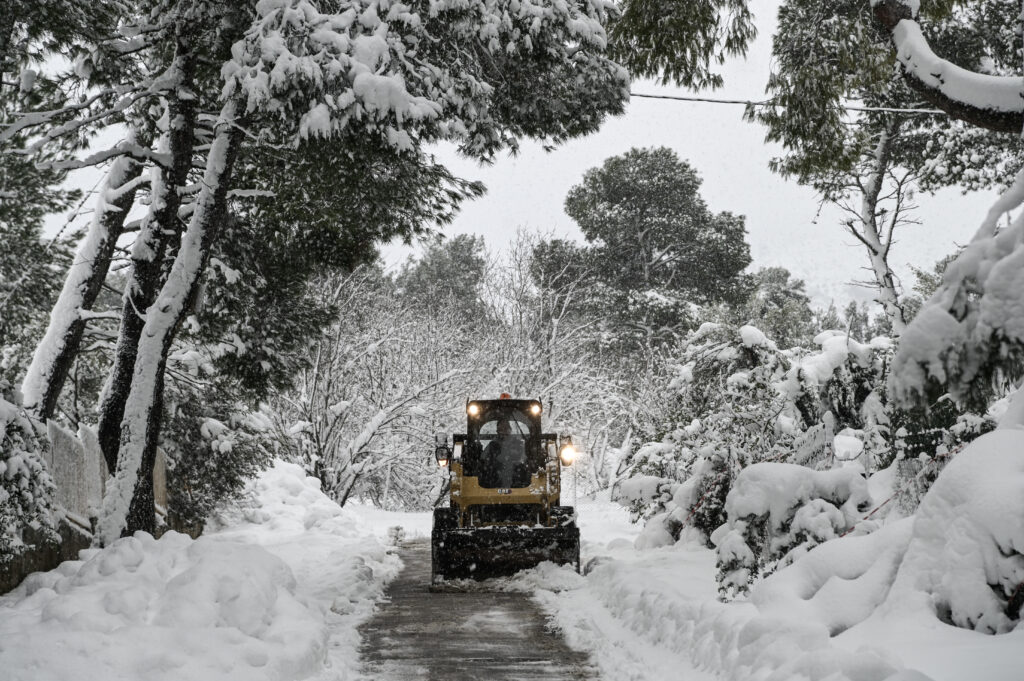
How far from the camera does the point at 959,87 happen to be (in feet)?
19.2

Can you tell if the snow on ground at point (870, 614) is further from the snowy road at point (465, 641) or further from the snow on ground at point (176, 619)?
the snow on ground at point (176, 619)

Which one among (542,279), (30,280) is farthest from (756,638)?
(542,279)

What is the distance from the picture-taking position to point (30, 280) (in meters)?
12.4

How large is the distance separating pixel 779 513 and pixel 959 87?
3485 millimetres

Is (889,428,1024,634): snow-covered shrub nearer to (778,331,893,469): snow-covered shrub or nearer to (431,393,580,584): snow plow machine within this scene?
(778,331,893,469): snow-covered shrub

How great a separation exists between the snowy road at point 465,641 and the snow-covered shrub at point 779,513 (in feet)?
4.84

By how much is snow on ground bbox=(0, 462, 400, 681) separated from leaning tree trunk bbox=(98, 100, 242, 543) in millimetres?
730

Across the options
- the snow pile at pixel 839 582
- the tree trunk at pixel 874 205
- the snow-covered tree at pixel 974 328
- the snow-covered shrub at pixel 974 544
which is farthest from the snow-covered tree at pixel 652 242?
the snow-covered tree at pixel 974 328

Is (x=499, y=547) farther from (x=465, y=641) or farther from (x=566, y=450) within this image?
(x=465, y=641)

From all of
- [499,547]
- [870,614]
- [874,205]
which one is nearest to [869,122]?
[874,205]

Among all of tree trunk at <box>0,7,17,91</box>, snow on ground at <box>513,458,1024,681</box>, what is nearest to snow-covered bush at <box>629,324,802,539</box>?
snow on ground at <box>513,458,1024,681</box>

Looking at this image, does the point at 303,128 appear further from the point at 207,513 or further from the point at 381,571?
the point at 207,513

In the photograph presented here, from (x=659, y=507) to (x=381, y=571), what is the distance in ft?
14.8

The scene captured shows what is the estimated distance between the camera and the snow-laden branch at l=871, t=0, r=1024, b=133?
18.5ft
